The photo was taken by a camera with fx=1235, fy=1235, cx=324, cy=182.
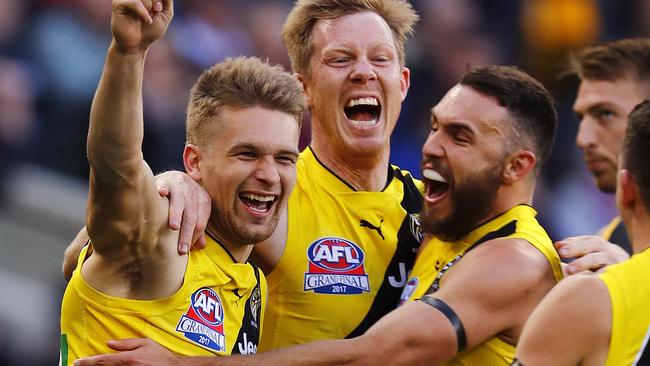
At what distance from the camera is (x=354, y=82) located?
584 centimetres

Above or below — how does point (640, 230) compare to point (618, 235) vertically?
above

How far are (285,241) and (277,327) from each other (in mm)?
387

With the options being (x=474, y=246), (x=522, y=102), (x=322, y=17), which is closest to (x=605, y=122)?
(x=522, y=102)

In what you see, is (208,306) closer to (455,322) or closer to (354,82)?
(455,322)

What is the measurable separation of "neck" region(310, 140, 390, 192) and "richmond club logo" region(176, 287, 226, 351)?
126 centimetres

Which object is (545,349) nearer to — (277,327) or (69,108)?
(277,327)

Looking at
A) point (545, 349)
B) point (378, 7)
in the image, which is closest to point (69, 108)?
point (378, 7)

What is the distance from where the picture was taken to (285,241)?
5500 millimetres

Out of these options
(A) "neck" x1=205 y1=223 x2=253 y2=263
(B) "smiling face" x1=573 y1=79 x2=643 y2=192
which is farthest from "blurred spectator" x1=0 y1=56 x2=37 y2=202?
(A) "neck" x1=205 y1=223 x2=253 y2=263

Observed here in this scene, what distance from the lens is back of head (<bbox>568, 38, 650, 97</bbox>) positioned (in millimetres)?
7395

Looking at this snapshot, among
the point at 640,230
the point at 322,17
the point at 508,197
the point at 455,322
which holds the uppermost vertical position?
the point at 322,17

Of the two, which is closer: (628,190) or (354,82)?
(628,190)

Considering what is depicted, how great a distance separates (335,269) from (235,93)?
101 cm

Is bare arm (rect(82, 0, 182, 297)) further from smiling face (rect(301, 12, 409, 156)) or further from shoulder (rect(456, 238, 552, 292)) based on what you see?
smiling face (rect(301, 12, 409, 156))
